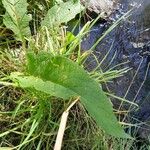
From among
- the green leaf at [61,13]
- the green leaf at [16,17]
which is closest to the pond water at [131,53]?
the green leaf at [61,13]

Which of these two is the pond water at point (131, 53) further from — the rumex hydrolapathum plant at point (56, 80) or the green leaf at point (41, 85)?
the green leaf at point (41, 85)

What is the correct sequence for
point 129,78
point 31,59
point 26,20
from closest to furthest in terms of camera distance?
point 31,59 → point 26,20 → point 129,78

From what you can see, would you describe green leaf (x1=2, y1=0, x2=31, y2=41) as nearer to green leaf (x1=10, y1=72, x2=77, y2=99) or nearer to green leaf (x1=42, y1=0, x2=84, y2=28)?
green leaf (x1=42, y1=0, x2=84, y2=28)

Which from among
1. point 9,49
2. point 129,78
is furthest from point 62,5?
point 129,78

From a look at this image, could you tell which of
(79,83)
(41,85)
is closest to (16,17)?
(41,85)

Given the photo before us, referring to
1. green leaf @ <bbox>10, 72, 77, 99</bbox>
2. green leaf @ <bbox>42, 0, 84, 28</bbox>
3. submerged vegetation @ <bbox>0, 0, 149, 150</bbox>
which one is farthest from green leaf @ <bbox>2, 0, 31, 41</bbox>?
green leaf @ <bbox>10, 72, 77, 99</bbox>

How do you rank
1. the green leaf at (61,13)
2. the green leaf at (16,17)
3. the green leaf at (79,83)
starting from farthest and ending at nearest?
1. the green leaf at (61,13)
2. the green leaf at (16,17)
3. the green leaf at (79,83)

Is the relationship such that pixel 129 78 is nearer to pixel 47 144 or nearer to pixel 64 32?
pixel 64 32
